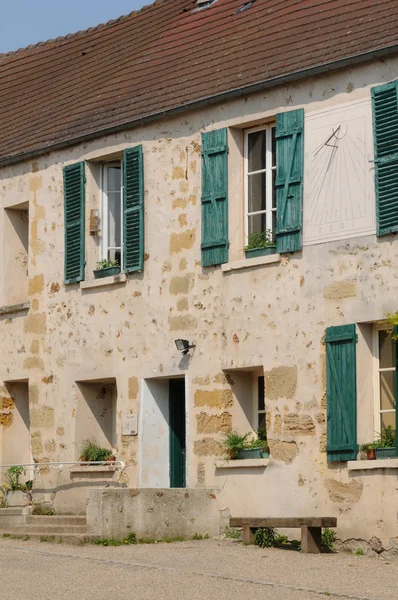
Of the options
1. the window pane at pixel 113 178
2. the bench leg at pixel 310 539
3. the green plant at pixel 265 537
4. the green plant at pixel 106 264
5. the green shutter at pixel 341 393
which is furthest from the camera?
the window pane at pixel 113 178

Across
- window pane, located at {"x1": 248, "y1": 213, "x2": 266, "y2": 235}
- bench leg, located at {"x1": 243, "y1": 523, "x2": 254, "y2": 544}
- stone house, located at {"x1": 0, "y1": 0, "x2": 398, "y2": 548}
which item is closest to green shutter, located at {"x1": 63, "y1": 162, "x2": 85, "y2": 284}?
stone house, located at {"x1": 0, "y1": 0, "x2": 398, "y2": 548}

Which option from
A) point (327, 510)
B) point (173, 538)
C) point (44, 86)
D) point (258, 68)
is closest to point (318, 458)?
point (327, 510)

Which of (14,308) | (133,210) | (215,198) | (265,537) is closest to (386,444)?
(265,537)

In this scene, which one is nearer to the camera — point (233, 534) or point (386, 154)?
point (386, 154)

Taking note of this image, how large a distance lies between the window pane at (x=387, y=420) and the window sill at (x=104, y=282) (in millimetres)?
4242

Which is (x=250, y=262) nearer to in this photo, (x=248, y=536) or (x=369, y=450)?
(x=369, y=450)

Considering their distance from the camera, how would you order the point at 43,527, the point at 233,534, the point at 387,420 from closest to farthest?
the point at 387,420 → the point at 233,534 → the point at 43,527

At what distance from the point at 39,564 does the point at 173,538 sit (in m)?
2.44

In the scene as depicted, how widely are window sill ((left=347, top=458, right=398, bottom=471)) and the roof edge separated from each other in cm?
416

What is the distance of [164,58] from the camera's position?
18.3m

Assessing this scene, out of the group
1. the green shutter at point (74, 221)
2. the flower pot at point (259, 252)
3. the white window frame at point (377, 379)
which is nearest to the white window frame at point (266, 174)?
the flower pot at point (259, 252)

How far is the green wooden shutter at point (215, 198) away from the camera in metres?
16.2

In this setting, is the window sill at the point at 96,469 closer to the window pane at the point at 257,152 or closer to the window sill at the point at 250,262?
the window sill at the point at 250,262

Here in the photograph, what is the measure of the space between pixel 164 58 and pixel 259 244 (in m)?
3.62
